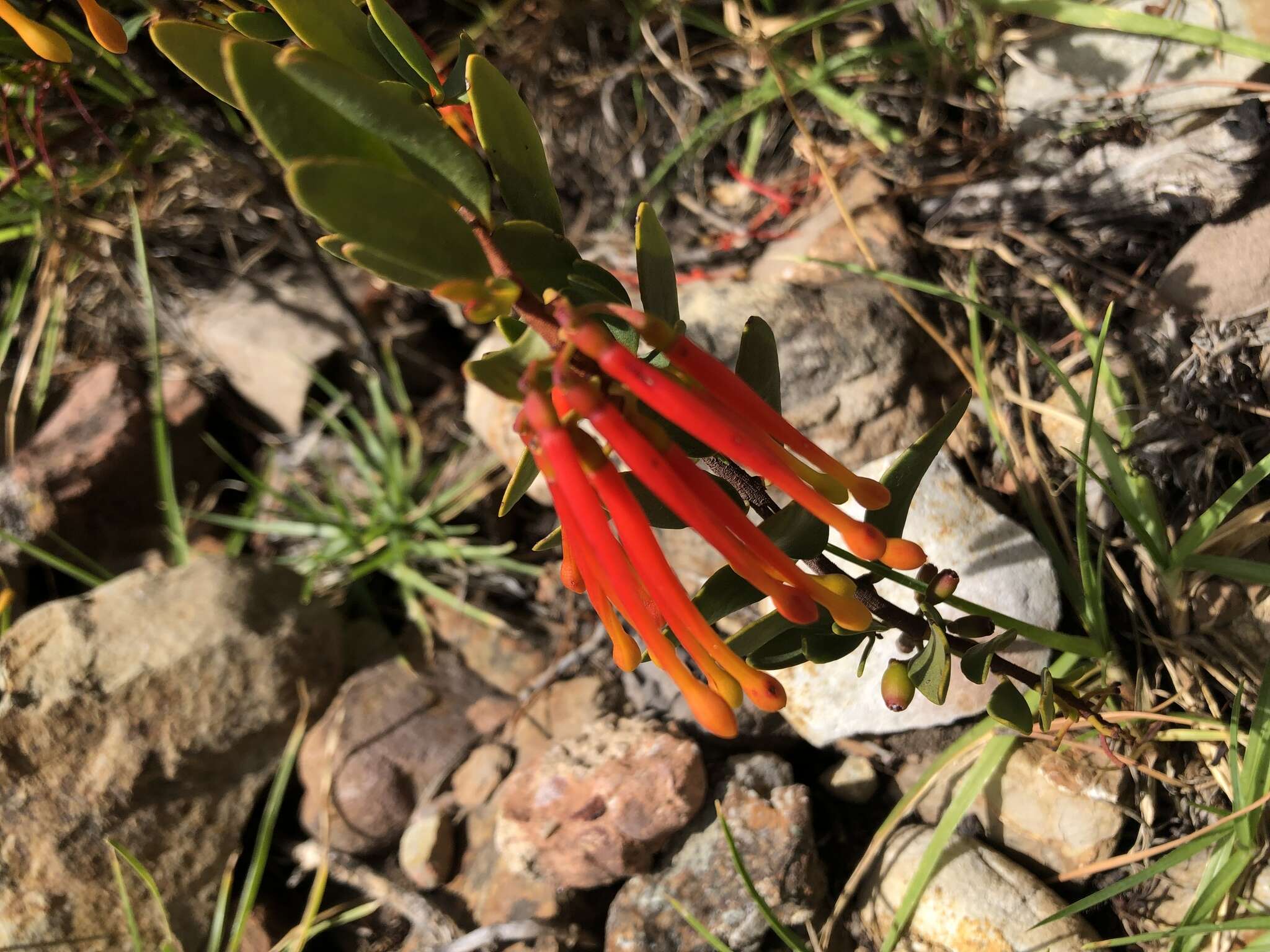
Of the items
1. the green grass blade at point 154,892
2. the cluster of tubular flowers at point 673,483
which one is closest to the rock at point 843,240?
the cluster of tubular flowers at point 673,483

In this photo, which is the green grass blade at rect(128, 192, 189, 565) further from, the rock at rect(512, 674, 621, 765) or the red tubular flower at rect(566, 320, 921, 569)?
the red tubular flower at rect(566, 320, 921, 569)

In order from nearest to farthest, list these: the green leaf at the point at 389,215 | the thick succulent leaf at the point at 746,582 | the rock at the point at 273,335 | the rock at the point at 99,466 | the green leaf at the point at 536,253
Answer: the green leaf at the point at 389,215
the green leaf at the point at 536,253
the thick succulent leaf at the point at 746,582
the rock at the point at 99,466
the rock at the point at 273,335

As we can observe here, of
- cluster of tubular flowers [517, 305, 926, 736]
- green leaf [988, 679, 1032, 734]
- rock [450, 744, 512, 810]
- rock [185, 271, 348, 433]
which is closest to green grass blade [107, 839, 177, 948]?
rock [450, 744, 512, 810]

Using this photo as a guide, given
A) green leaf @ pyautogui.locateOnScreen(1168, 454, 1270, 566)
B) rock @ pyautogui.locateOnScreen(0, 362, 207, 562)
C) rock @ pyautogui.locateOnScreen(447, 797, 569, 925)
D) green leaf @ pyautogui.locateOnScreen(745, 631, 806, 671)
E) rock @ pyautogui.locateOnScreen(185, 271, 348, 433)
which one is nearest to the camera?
green leaf @ pyautogui.locateOnScreen(745, 631, 806, 671)

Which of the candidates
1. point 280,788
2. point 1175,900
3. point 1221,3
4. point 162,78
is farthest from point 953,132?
point 280,788

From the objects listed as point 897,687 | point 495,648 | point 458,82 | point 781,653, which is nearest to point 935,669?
point 897,687

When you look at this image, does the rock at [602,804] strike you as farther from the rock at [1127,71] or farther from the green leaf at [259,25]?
the rock at [1127,71]
